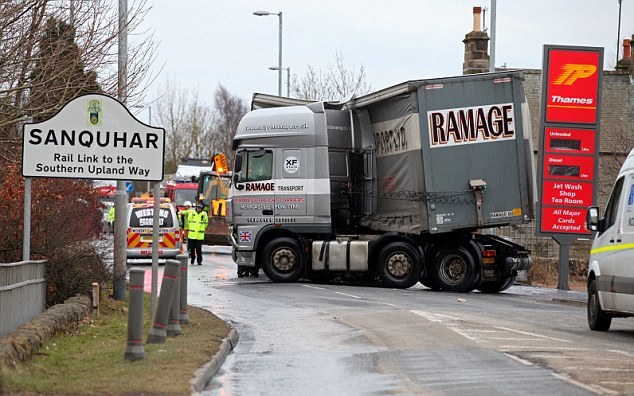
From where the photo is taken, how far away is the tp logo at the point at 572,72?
84.0ft

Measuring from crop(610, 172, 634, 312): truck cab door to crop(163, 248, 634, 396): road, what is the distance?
0.55 meters

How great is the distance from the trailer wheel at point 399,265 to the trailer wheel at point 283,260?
2.03 m

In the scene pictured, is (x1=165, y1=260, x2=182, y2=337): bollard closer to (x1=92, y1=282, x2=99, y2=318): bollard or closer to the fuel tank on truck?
(x1=92, y1=282, x2=99, y2=318): bollard

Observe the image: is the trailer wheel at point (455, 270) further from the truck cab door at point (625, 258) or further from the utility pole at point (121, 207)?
the truck cab door at point (625, 258)

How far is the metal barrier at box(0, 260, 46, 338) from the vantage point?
40.5 feet

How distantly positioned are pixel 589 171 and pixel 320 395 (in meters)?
17.0

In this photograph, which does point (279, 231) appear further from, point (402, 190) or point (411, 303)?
point (411, 303)

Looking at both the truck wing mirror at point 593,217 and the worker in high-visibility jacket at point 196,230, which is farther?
the worker in high-visibility jacket at point 196,230

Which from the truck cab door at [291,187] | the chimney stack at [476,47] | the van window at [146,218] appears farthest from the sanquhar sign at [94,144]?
the chimney stack at [476,47]

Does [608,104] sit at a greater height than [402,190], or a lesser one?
greater

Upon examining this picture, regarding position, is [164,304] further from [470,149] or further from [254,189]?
[254,189]

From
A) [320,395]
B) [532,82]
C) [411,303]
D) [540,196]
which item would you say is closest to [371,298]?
[411,303]

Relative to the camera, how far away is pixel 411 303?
2009cm

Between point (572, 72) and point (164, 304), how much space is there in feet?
51.3
